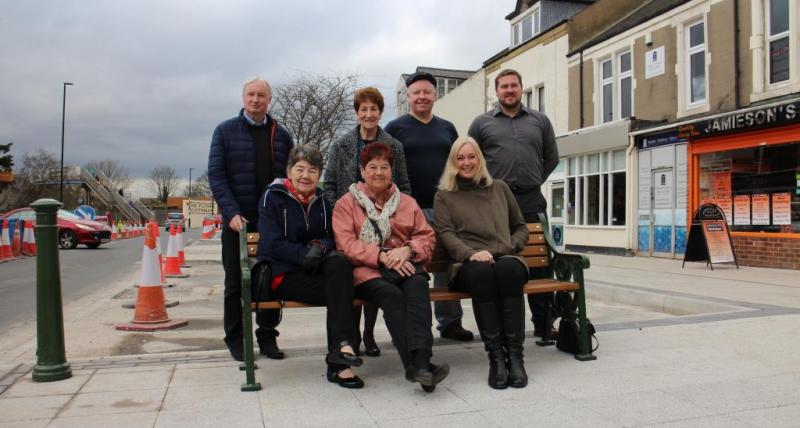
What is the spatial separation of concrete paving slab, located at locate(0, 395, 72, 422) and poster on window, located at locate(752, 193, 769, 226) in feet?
41.2

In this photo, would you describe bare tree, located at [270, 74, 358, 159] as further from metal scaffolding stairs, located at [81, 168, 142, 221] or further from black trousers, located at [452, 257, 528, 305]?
metal scaffolding stairs, located at [81, 168, 142, 221]

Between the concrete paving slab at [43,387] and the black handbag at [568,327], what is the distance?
3184 mm

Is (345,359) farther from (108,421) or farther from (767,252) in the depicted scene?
(767,252)

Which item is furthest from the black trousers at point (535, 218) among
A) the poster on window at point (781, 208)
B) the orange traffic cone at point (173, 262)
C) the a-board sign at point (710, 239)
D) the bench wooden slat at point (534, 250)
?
the poster on window at point (781, 208)

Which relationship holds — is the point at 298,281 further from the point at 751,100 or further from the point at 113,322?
the point at 751,100

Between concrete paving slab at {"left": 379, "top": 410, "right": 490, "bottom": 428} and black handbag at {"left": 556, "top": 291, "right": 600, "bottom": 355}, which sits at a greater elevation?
black handbag at {"left": 556, "top": 291, "right": 600, "bottom": 355}

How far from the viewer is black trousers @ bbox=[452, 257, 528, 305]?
3910 millimetres

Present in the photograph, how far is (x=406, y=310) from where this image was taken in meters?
3.67

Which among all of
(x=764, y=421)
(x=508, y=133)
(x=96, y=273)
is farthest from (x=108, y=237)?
(x=764, y=421)

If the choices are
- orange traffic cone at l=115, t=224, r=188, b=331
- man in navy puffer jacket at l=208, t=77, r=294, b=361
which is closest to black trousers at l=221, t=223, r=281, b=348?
man in navy puffer jacket at l=208, t=77, r=294, b=361

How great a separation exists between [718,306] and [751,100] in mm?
7817

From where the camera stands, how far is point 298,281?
3.90m

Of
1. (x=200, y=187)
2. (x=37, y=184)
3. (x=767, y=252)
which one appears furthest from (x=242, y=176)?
(x=200, y=187)

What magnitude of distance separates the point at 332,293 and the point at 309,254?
0.29 m
